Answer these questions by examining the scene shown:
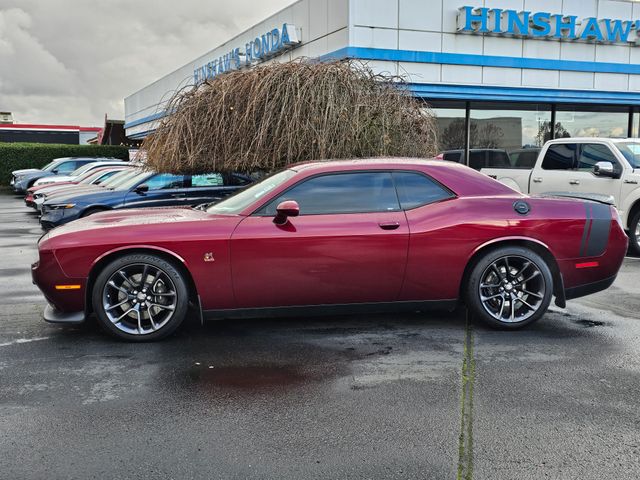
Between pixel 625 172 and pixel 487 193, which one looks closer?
pixel 487 193

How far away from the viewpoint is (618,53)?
61.5 ft

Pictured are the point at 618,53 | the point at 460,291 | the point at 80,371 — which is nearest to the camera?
the point at 80,371

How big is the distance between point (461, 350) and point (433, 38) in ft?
43.3

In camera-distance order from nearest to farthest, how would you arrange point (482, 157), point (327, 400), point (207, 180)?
point (327, 400)
point (207, 180)
point (482, 157)

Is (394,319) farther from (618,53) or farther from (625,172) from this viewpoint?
(618,53)

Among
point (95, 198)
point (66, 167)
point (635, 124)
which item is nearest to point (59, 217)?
point (95, 198)

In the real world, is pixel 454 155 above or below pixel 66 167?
above

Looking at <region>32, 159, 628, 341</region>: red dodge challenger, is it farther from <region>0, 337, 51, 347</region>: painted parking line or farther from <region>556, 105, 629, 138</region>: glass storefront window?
<region>556, 105, 629, 138</region>: glass storefront window

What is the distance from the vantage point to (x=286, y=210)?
4.96 meters

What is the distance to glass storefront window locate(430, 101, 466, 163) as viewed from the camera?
1764 cm

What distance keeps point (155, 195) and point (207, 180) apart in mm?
970

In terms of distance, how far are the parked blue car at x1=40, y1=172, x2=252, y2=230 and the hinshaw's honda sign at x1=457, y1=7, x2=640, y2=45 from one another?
9205 millimetres

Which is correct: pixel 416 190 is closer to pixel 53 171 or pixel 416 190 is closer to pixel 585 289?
pixel 585 289

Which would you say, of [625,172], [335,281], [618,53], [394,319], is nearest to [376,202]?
[335,281]
